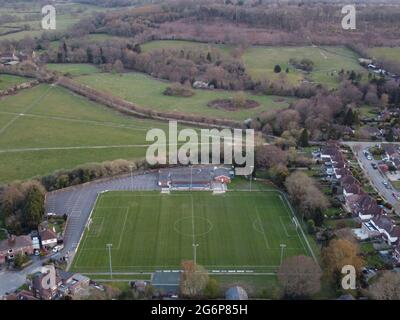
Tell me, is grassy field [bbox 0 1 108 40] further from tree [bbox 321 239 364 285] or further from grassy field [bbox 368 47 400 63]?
tree [bbox 321 239 364 285]

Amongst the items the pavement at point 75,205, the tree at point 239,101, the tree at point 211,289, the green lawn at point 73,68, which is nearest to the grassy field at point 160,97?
the tree at point 239,101

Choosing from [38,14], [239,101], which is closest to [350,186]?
[239,101]

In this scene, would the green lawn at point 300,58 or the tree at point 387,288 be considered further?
the green lawn at point 300,58

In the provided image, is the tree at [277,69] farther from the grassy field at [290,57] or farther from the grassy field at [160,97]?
the grassy field at [160,97]

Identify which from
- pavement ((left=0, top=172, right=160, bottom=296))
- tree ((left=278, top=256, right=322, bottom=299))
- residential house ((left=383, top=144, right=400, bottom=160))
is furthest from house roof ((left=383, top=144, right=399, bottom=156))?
tree ((left=278, top=256, right=322, bottom=299))

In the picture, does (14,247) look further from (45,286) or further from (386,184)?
(386,184)
